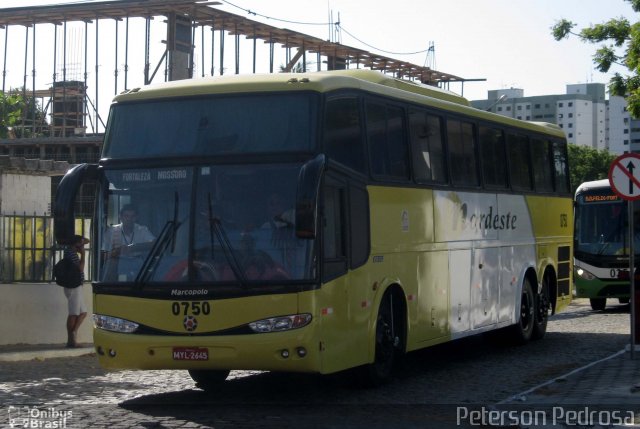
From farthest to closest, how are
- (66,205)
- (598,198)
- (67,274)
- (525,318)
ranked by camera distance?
(598,198) < (525,318) < (67,274) < (66,205)

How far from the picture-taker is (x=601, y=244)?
93.9 feet

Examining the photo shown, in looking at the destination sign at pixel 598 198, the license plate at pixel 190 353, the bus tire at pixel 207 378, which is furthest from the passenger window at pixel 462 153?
the destination sign at pixel 598 198

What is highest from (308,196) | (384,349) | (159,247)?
(308,196)

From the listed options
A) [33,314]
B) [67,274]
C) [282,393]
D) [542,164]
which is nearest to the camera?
[282,393]

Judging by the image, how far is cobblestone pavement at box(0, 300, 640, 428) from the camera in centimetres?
1052

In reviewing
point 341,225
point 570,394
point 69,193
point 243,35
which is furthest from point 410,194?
point 243,35

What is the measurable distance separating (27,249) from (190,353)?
30.2ft

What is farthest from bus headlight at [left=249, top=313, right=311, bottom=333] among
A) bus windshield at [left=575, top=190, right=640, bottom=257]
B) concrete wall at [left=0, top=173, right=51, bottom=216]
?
bus windshield at [left=575, top=190, right=640, bottom=257]

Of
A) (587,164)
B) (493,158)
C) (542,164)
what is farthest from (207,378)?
(587,164)

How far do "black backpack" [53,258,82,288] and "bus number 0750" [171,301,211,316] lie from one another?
779cm

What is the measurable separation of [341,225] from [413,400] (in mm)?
1895

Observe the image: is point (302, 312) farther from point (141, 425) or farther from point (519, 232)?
point (519, 232)

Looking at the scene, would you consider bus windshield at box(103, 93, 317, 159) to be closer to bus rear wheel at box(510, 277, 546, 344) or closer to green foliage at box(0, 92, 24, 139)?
bus rear wheel at box(510, 277, 546, 344)

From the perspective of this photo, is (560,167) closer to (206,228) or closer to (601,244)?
(601,244)
